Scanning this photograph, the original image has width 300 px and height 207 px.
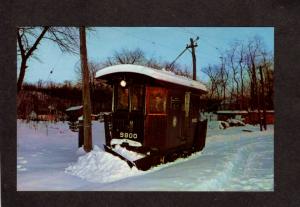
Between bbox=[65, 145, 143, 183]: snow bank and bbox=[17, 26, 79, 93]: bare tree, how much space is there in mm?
1020

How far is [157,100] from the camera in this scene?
5070 mm

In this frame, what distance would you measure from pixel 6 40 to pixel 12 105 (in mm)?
676

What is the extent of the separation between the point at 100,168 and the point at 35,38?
1555mm

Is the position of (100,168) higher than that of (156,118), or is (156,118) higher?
(156,118)

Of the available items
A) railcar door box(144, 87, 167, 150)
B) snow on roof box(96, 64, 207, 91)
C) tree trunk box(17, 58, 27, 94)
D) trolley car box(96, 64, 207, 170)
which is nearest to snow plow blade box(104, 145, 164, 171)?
trolley car box(96, 64, 207, 170)

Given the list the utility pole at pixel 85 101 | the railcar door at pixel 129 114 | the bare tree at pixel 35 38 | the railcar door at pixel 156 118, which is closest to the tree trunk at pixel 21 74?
the bare tree at pixel 35 38

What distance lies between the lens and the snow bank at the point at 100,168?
500 cm

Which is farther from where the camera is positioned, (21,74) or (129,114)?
(129,114)

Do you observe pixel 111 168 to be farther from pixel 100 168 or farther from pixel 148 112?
pixel 148 112

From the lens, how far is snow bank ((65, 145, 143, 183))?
5000 millimetres

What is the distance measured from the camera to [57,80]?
500 cm

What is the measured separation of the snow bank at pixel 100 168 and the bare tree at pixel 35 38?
3.35 ft

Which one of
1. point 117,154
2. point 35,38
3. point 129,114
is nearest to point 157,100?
point 129,114

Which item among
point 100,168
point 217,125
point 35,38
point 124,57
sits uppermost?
point 35,38
